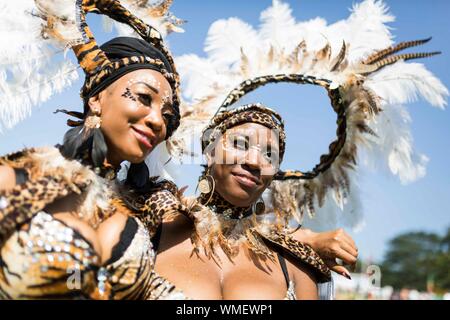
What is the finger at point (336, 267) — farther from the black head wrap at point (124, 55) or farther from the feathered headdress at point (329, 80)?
the black head wrap at point (124, 55)

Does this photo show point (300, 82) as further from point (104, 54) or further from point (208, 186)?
point (104, 54)

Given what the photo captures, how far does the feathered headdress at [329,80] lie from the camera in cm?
351

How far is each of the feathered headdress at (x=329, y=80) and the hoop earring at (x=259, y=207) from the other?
0.92 feet

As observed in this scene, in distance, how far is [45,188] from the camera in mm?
2225

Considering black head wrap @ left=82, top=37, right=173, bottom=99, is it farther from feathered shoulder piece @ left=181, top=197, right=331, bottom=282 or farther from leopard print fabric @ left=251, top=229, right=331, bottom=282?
leopard print fabric @ left=251, top=229, right=331, bottom=282

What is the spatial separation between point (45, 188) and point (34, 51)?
945 mm

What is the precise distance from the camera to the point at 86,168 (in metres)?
2.43

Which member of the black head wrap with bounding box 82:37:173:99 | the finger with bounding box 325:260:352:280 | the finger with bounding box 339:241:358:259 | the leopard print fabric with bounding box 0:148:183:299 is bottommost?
the leopard print fabric with bounding box 0:148:183:299

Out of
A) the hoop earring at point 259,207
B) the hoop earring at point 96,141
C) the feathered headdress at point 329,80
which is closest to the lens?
Result: the hoop earring at point 96,141

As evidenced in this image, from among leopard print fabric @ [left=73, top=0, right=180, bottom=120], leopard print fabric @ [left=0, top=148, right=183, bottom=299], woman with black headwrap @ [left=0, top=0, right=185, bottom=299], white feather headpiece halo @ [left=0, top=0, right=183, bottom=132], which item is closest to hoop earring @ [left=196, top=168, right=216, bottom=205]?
woman with black headwrap @ [left=0, top=0, right=185, bottom=299]

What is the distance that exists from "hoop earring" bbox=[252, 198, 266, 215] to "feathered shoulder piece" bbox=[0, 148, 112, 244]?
1036 millimetres

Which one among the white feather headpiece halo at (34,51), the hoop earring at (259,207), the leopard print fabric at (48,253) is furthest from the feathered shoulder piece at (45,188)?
the hoop earring at (259,207)

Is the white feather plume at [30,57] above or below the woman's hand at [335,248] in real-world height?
above

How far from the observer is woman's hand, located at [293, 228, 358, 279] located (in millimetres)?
3253
